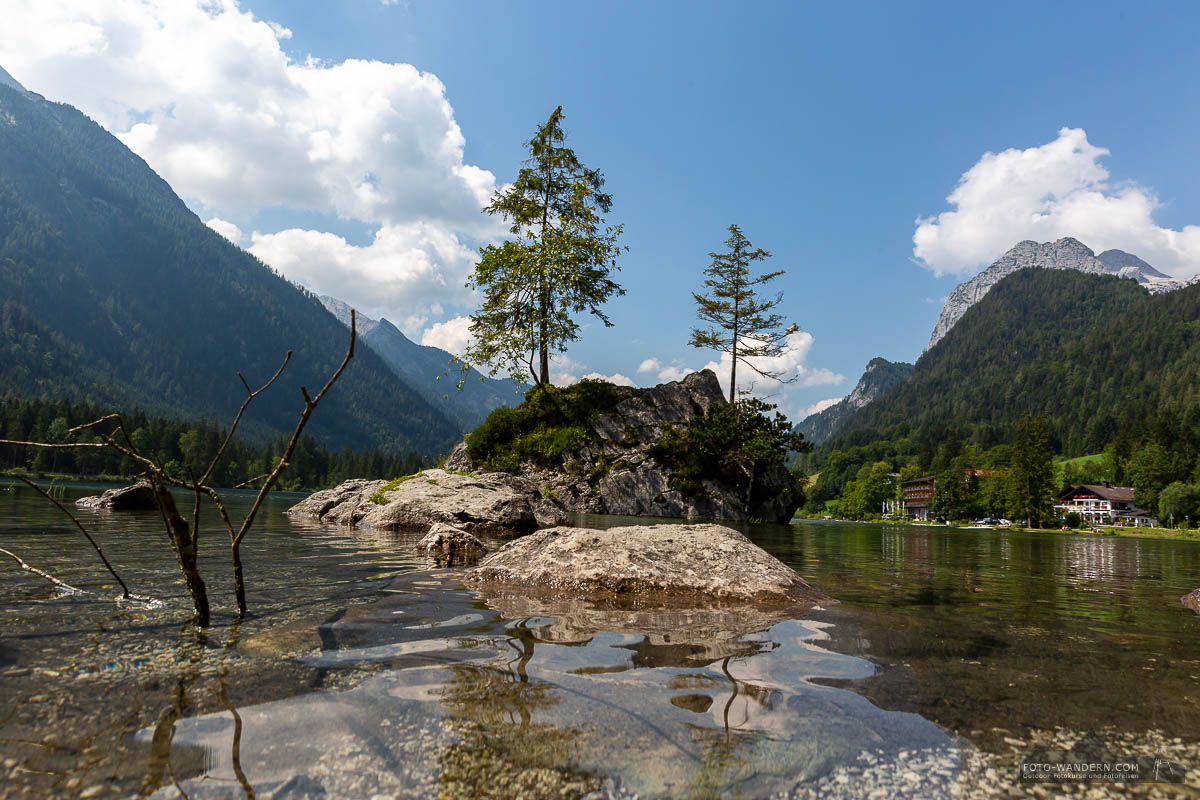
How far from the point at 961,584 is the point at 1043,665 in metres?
6.08

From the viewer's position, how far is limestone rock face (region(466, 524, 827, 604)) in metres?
7.17

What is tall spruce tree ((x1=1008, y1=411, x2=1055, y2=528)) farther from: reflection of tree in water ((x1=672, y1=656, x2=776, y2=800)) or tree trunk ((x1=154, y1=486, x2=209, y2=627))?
tree trunk ((x1=154, y1=486, x2=209, y2=627))

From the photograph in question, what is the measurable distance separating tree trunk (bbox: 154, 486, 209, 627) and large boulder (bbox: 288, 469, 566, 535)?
8304 mm

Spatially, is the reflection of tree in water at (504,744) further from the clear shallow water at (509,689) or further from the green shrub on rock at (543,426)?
the green shrub on rock at (543,426)

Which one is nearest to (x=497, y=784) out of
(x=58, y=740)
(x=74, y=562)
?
(x=58, y=740)

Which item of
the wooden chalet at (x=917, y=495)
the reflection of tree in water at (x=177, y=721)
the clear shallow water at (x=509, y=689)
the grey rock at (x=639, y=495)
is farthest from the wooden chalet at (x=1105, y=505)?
the reflection of tree in water at (x=177, y=721)

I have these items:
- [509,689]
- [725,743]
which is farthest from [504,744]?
[725,743]

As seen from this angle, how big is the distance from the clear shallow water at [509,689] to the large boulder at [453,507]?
7911mm

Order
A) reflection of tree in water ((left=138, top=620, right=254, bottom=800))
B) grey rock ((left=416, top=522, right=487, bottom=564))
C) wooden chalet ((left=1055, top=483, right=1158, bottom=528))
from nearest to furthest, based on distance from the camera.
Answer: reflection of tree in water ((left=138, top=620, right=254, bottom=800)) < grey rock ((left=416, top=522, right=487, bottom=564)) < wooden chalet ((left=1055, top=483, right=1158, bottom=528))

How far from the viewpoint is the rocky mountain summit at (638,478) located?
3391cm

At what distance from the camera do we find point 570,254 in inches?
1278

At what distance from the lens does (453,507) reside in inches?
597

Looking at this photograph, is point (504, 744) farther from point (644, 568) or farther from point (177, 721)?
point (644, 568)

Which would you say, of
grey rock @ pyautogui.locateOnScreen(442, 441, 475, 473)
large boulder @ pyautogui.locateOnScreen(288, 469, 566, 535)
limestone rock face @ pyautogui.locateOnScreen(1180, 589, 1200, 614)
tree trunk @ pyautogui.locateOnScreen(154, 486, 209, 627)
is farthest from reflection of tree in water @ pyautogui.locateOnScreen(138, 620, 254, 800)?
grey rock @ pyautogui.locateOnScreen(442, 441, 475, 473)
